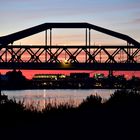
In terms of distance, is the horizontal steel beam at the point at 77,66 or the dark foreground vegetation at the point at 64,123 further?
the horizontal steel beam at the point at 77,66

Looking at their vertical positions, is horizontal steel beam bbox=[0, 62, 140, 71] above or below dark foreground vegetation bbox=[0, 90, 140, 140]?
above

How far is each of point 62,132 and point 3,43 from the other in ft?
324

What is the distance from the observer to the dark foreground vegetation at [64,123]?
62.8 ft

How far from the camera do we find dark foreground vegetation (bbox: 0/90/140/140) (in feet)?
62.8

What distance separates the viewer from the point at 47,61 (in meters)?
110

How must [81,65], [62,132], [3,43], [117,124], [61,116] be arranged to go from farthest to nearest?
1. [3,43]
2. [81,65]
3. [61,116]
4. [117,124]
5. [62,132]

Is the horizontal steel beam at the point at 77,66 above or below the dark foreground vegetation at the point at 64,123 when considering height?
above

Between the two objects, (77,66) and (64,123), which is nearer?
(64,123)

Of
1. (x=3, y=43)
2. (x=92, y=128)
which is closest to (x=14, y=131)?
(x=92, y=128)

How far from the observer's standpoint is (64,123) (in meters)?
22.6

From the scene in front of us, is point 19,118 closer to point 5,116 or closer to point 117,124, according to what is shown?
point 5,116

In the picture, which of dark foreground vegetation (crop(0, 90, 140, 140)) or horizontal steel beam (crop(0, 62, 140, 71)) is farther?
horizontal steel beam (crop(0, 62, 140, 71))

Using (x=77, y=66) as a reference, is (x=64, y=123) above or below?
below

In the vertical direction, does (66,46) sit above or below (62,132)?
above
